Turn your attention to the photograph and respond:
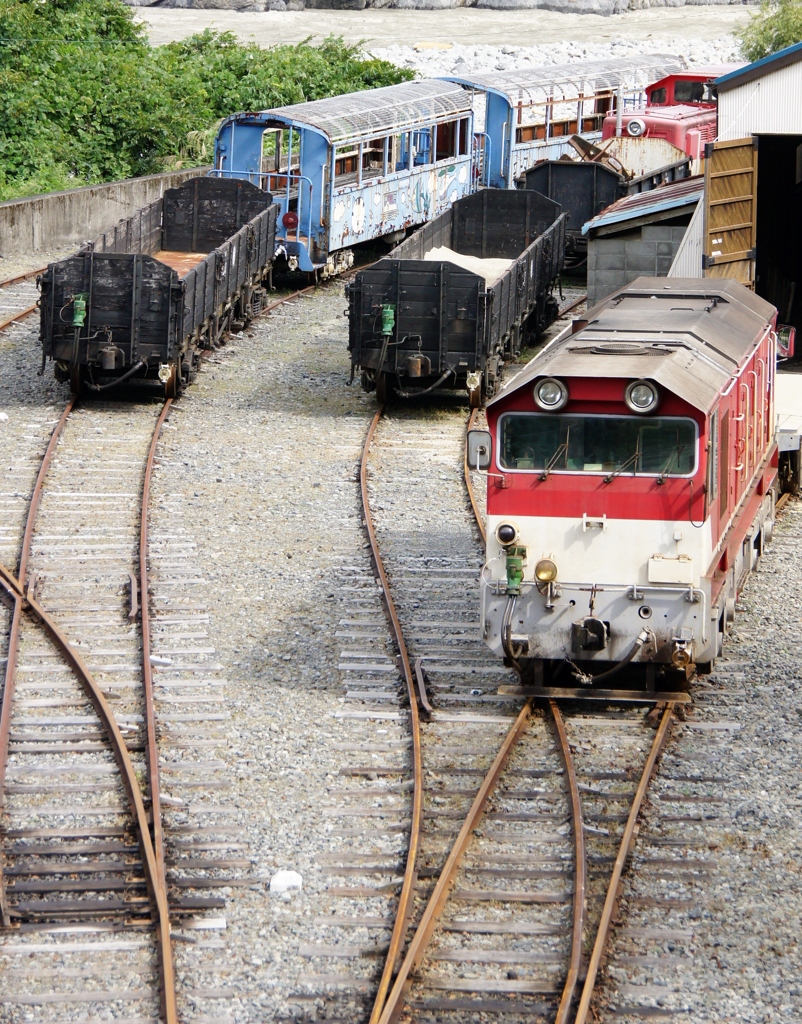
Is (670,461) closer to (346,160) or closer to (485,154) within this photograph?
(346,160)

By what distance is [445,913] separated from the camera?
836 centimetres

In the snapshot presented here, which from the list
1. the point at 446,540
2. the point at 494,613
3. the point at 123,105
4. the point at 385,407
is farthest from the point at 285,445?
the point at 123,105

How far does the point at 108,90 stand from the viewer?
36688mm

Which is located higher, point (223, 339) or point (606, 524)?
point (606, 524)

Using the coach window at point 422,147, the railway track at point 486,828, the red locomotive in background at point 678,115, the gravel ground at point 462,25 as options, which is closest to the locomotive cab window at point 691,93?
the red locomotive in background at point 678,115

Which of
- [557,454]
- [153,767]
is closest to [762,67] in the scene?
[557,454]

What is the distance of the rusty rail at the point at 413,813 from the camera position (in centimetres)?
760

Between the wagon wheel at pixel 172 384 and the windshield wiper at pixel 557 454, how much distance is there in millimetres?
9806

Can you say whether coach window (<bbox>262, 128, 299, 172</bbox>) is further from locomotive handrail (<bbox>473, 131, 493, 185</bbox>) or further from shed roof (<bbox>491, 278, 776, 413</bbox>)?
shed roof (<bbox>491, 278, 776, 413</bbox>)

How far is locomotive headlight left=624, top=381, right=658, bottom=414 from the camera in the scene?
10.4 metres

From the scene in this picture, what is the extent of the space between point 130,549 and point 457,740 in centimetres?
500

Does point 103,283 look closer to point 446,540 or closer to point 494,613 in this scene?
point 446,540

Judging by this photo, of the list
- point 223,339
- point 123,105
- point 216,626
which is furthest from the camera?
point 123,105

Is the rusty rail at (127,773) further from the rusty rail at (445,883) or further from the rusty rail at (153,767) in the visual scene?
the rusty rail at (445,883)
